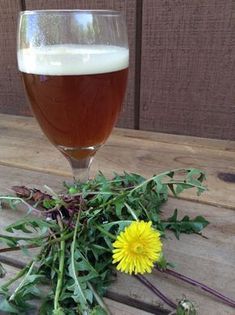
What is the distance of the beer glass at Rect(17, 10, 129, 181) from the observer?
0.38m

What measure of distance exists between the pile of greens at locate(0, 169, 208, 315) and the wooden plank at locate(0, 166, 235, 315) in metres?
0.02

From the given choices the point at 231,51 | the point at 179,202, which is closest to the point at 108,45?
the point at 179,202

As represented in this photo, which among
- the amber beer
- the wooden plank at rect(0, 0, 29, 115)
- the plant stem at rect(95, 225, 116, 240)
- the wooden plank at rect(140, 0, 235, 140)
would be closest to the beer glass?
the amber beer

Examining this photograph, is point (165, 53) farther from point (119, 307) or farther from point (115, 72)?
point (119, 307)

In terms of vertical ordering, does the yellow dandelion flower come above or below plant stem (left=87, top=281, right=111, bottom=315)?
above

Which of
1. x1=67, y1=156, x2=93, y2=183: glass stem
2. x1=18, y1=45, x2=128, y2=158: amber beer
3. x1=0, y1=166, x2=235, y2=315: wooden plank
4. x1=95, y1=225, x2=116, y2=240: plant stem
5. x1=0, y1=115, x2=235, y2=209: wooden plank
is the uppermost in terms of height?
x1=18, y1=45, x2=128, y2=158: amber beer

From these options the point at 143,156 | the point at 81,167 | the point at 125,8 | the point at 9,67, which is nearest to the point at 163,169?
the point at 143,156

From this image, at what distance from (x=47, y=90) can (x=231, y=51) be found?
53cm

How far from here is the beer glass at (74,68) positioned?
381 millimetres

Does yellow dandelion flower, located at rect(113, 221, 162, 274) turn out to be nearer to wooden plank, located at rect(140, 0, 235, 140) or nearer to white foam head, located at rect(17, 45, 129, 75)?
white foam head, located at rect(17, 45, 129, 75)

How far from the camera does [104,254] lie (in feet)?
1.13

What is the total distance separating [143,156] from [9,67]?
1.85 ft

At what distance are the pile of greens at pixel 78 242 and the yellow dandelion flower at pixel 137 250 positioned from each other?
2 cm

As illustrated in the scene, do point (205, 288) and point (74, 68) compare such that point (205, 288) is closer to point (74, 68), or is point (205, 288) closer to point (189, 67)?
point (74, 68)
